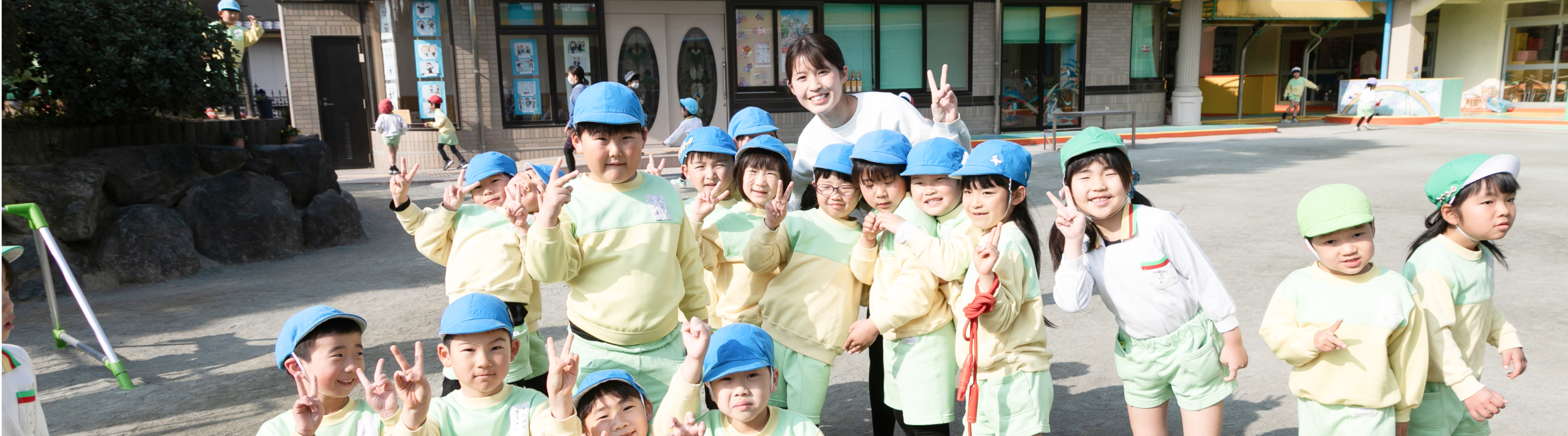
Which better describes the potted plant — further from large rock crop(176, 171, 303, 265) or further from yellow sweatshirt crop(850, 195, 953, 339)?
yellow sweatshirt crop(850, 195, 953, 339)

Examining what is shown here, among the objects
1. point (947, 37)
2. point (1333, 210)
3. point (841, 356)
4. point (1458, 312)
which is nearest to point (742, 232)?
point (841, 356)

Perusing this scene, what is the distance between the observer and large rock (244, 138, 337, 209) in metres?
8.64

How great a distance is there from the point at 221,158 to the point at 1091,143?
789cm

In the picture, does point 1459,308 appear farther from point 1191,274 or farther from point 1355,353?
point 1191,274

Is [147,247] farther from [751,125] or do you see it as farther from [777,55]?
[777,55]

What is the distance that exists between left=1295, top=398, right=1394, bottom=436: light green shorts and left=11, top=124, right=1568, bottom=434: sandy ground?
3.48 feet

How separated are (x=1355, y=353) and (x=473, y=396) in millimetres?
2464

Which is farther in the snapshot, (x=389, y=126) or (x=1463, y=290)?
(x=389, y=126)

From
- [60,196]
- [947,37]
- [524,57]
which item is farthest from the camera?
[947,37]

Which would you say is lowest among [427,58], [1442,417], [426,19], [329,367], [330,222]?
[330,222]

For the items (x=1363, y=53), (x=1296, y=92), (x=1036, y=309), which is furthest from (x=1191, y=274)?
(x=1363, y=53)

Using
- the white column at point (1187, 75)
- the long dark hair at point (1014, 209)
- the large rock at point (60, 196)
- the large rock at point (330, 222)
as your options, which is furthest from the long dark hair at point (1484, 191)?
the white column at point (1187, 75)

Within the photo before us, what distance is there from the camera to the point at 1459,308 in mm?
2721

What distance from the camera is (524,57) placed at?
14.5 metres
